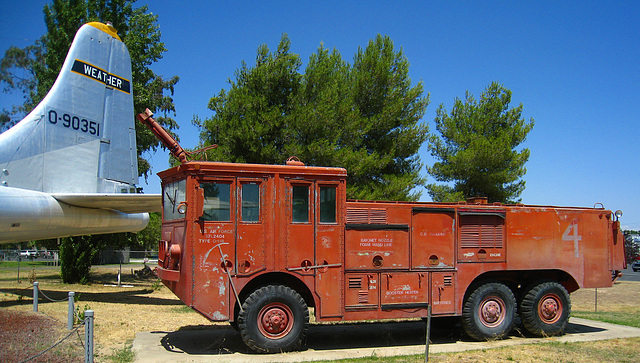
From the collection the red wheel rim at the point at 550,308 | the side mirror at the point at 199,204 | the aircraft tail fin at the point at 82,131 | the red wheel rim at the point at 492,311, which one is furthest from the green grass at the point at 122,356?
the aircraft tail fin at the point at 82,131

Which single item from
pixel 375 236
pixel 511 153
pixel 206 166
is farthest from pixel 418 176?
pixel 206 166

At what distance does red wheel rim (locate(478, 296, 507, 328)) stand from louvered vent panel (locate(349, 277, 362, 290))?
2.74 m

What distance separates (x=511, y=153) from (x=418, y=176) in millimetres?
5581

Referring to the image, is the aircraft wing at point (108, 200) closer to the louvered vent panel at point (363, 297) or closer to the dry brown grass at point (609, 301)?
the louvered vent panel at point (363, 297)

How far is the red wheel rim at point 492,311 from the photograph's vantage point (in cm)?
1022

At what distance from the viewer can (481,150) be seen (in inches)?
1048

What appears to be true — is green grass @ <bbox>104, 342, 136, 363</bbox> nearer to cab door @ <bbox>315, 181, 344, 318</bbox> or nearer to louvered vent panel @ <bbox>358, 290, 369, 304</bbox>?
cab door @ <bbox>315, 181, 344, 318</bbox>

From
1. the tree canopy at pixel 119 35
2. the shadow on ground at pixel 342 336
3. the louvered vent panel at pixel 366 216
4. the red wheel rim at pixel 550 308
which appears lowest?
the shadow on ground at pixel 342 336

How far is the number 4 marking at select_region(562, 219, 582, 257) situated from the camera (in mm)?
10922

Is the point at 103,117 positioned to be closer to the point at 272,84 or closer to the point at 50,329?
the point at 272,84

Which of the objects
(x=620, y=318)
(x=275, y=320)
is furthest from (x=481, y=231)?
(x=620, y=318)

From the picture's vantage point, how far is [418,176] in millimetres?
25047

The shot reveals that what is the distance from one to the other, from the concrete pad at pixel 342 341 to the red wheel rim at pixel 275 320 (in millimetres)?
377

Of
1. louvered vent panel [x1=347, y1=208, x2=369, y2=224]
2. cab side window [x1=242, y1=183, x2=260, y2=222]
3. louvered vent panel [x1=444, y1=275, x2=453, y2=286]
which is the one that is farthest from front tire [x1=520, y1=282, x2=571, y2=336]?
cab side window [x1=242, y1=183, x2=260, y2=222]
